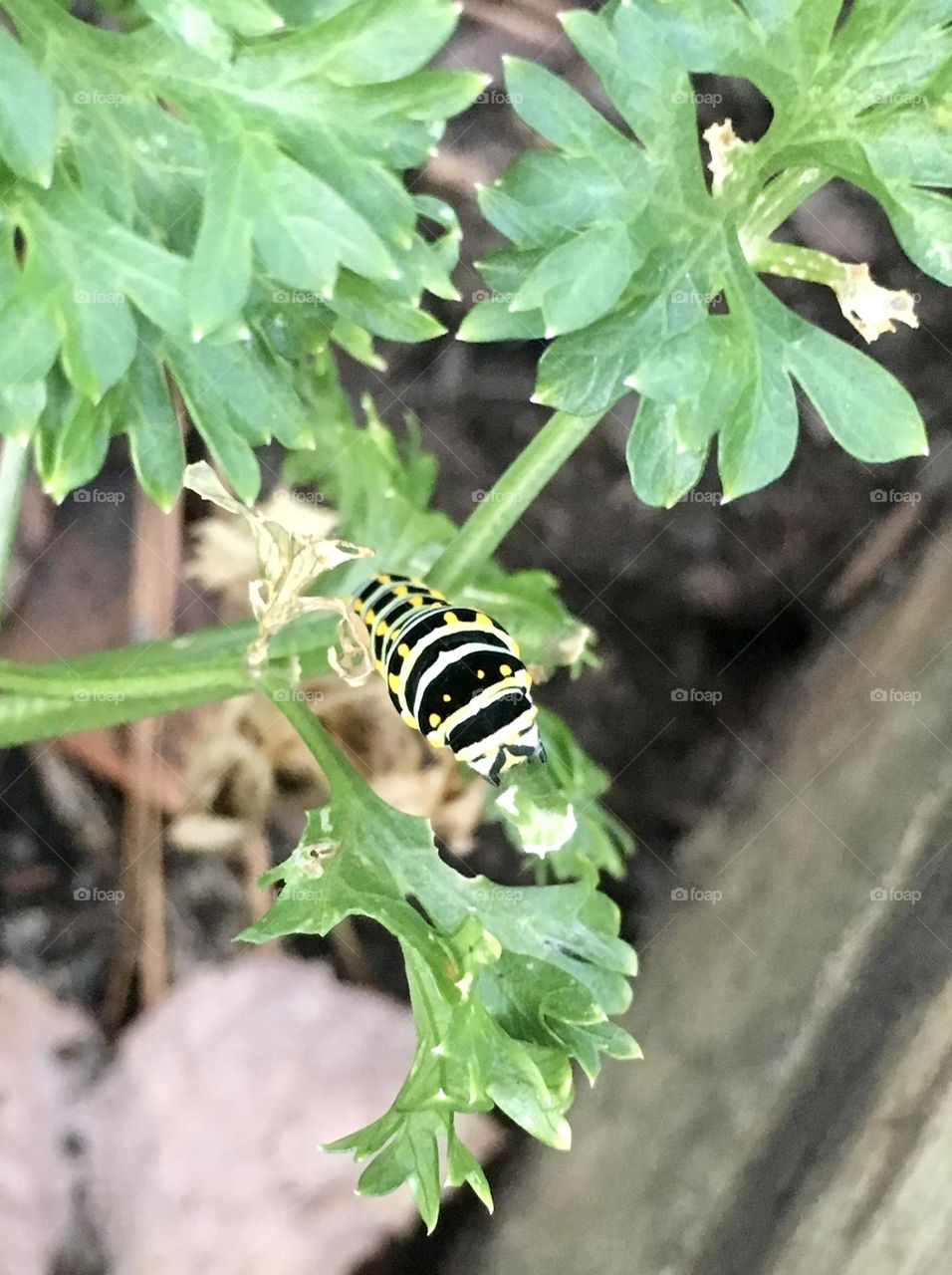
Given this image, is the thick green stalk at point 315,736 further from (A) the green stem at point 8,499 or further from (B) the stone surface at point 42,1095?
(B) the stone surface at point 42,1095

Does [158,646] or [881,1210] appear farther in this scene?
[881,1210]

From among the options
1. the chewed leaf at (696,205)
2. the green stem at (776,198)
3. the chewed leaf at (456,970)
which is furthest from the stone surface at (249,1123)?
the green stem at (776,198)

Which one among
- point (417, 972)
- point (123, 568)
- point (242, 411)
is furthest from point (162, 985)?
point (242, 411)

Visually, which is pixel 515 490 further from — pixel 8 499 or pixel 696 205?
pixel 8 499

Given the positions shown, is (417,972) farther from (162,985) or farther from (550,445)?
(162,985)

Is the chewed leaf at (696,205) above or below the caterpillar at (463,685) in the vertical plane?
above

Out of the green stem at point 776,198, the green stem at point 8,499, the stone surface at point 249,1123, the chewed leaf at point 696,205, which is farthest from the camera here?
the stone surface at point 249,1123
